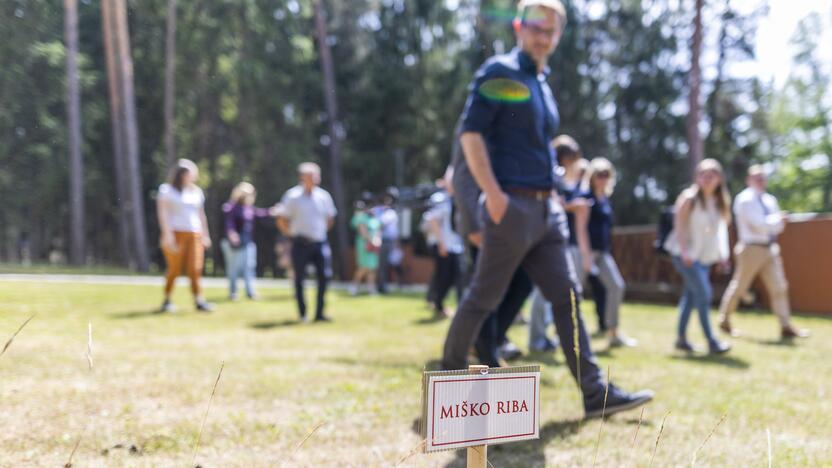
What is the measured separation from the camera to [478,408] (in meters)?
1.67

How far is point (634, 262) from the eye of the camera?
14.9m

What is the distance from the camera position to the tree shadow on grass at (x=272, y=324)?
7255 millimetres

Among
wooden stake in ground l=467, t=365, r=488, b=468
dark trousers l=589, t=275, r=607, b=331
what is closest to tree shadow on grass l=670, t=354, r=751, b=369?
dark trousers l=589, t=275, r=607, b=331

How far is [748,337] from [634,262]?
7369 millimetres

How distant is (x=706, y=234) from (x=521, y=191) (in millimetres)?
3656

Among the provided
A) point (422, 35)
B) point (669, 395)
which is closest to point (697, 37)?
point (422, 35)

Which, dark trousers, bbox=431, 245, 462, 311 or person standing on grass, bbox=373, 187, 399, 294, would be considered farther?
person standing on grass, bbox=373, 187, 399, 294

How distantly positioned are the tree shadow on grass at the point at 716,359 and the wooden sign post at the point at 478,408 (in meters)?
4.17

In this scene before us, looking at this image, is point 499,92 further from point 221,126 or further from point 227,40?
point 221,126

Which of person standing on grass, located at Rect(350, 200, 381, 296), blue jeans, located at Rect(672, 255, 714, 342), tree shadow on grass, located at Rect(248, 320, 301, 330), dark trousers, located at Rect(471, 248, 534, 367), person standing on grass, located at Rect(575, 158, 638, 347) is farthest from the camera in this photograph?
person standing on grass, located at Rect(350, 200, 381, 296)

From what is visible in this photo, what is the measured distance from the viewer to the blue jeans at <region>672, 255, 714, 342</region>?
6.12m

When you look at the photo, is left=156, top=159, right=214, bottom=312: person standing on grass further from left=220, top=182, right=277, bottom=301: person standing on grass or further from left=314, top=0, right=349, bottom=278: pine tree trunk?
left=314, top=0, right=349, bottom=278: pine tree trunk

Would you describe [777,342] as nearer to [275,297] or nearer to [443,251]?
[443,251]

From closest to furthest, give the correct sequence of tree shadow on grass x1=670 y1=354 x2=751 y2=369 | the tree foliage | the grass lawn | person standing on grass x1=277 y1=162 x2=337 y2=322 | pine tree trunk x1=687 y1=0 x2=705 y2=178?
1. the grass lawn
2. tree shadow on grass x1=670 y1=354 x2=751 y2=369
3. person standing on grass x1=277 y1=162 x2=337 y2=322
4. pine tree trunk x1=687 y1=0 x2=705 y2=178
5. the tree foliage
